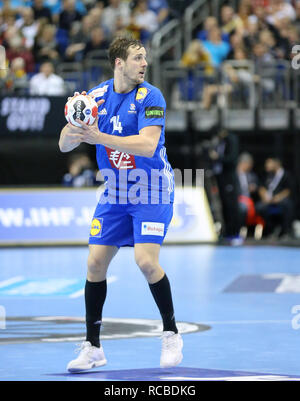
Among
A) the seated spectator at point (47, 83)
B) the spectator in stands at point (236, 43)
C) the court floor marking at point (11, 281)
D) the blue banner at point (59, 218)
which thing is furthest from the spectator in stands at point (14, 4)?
the court floor marking at point (11, 281)

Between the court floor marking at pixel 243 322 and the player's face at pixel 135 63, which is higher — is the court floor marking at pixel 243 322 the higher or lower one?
the lower one

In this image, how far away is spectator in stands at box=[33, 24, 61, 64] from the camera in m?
20.8

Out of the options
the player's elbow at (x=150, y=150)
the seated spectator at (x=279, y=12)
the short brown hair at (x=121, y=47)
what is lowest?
the player's elbow at (x=150, y=150)

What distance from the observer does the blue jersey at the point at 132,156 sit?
686 centimetres

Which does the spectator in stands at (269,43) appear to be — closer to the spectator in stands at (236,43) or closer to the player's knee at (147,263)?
the spectator in stands at (236,43)

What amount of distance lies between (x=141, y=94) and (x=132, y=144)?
0.53m

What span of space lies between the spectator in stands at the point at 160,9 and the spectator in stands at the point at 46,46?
270 cm

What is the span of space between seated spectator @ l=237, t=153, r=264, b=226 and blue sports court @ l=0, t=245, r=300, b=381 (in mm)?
2498

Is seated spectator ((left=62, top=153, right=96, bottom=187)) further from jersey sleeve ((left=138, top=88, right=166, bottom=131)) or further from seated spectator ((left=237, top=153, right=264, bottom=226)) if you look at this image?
jersey sleeve ((left=138, top=88, right=166, bottom=131))

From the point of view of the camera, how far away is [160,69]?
66.5 feet

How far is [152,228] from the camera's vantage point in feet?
22.5

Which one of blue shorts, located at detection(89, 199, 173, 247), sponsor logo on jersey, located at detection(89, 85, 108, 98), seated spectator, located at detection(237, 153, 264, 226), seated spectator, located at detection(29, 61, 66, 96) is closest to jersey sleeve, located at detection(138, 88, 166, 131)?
→ sponsor logo on jersey, located at detection(89, 85, 108, 98)
